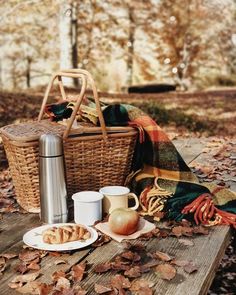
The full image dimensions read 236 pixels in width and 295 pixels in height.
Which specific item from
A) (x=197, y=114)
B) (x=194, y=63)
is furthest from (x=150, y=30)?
(x=197, y=114)

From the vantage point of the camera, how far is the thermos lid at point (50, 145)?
181 cm

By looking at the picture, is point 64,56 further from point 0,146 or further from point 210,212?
point 210,212

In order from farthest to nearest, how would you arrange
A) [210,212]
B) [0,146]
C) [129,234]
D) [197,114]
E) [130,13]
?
[130,13]
[197,114]
[0,146]
[210,212]
[129,234]

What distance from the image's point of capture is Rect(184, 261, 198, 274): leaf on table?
4.94 feet

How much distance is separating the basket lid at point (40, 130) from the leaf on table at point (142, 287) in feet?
2.62

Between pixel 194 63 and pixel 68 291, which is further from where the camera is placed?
pixel 194 63

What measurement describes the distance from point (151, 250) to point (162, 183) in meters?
0.57

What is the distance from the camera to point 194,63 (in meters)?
15.3

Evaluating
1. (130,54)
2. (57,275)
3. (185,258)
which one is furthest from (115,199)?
(130,54)

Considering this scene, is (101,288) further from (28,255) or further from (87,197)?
(87,197)

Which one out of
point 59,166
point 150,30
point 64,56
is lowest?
point 59,166

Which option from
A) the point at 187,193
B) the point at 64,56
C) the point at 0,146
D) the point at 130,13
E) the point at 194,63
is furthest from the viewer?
the point at 194,63

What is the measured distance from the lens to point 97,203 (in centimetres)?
187

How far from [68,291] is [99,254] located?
0.28 meters
